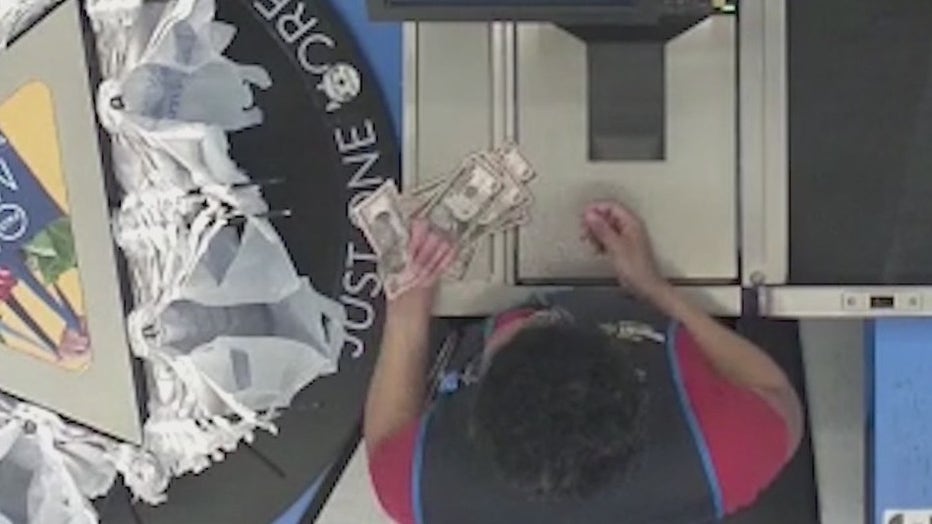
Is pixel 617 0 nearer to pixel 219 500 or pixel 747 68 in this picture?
pixel 747 68

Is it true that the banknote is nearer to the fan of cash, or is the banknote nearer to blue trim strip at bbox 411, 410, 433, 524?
the fan of cash

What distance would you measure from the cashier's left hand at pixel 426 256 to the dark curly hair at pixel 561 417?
0.24 meters

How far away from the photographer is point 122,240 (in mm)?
1842

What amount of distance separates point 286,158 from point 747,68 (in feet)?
1.79

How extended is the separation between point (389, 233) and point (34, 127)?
0.43 meters

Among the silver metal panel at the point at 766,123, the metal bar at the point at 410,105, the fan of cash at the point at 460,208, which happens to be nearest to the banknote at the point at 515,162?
the fan of cash at the point at 460,208

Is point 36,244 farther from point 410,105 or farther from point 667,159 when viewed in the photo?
point 667,159

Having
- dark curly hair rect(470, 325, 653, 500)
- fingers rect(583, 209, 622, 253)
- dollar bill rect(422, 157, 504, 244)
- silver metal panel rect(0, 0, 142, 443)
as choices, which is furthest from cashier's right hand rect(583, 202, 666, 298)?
silver metal panel rect(0, 0, 142, 443)

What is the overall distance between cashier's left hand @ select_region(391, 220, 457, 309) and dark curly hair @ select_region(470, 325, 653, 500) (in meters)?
0.24

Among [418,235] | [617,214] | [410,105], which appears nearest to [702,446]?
[617,214]

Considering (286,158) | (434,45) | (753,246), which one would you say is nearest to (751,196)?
(753,246)

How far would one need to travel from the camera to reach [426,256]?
1.76m

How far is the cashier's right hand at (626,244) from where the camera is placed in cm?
177

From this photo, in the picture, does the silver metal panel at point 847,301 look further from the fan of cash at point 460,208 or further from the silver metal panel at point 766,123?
the fan of cash at point 460,208
